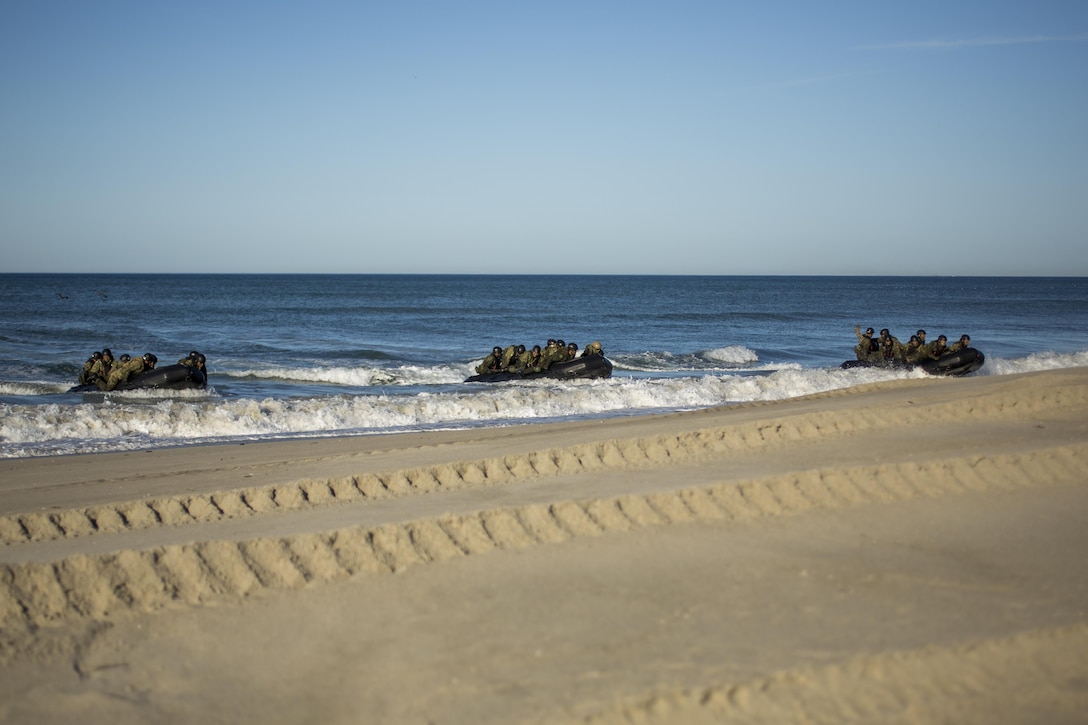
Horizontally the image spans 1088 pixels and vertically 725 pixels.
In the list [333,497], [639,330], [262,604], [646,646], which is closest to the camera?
[646,646]

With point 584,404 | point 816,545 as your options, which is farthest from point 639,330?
point 816,545

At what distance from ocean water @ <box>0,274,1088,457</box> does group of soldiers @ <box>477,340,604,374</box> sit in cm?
95

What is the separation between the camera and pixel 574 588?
4906 millimetres

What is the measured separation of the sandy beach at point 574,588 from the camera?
3.79 metres

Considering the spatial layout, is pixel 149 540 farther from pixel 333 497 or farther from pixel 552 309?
pixel 552 309

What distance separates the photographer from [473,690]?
3850 mm

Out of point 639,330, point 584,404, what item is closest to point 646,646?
point 584,404

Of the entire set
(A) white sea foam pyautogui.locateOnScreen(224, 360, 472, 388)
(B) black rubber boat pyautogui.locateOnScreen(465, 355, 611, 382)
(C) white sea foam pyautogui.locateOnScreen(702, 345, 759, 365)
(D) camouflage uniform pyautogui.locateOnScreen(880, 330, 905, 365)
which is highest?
(D) camouflage uniform pyautogui.locateOnScreen(880, 330, 905, 365)

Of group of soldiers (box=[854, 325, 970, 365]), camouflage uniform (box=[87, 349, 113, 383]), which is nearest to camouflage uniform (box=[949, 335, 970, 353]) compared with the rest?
group of soldiers (box=[854, 325, 970, 365])

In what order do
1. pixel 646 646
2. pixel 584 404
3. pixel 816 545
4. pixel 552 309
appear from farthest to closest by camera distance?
pixel 552 309 < pixel 584 404 < pixel 816 545 < pixel 646 646

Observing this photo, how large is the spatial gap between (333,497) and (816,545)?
3616 mm

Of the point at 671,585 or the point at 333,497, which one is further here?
the point at 333,497

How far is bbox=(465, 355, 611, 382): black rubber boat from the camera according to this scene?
1873 centimetres

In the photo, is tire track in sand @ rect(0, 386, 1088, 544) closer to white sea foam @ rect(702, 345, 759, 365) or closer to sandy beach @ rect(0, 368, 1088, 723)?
sandy beach @ rect(0, 368, 1088, 723)
